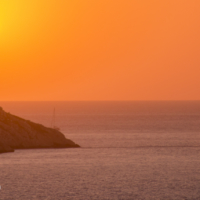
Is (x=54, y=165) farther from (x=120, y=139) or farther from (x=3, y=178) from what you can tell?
(x=120, y=139)

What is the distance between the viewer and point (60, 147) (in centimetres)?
7612

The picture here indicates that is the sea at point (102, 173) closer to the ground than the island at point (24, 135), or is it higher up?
closer to the ground

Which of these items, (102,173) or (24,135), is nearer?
(102,173)

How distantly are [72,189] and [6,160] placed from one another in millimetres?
21185

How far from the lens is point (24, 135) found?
73.0m

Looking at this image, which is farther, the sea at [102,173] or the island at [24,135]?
the island at [24,135]

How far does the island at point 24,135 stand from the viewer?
233ft

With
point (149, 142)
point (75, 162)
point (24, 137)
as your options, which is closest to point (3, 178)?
point (75, 162)

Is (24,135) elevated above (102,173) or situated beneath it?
elevated above

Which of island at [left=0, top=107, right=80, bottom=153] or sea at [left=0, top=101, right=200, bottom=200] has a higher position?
island at [left=0, top=107, right=80, bottom=153]

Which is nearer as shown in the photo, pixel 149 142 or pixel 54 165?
pixel 54 165

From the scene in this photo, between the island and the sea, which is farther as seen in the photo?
the island

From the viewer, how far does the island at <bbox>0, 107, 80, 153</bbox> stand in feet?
233

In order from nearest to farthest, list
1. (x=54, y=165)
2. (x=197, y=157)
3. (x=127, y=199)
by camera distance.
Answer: (x=127, y=199) < (x=54, y=165) < (x=197, y=157)
